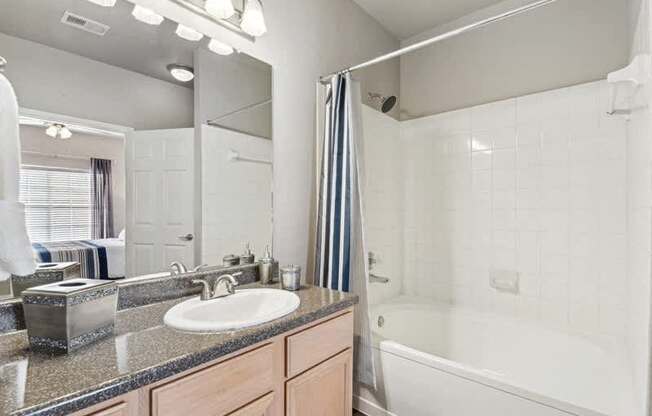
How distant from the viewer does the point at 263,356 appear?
1.10 m

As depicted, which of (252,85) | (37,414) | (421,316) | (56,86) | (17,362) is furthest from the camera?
(421,316)

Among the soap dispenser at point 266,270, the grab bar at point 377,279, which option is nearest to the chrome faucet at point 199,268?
the soap dispenser at point 266,270

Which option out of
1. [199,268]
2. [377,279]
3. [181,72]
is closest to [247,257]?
[199,268]

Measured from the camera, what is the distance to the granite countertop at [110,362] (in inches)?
26.9

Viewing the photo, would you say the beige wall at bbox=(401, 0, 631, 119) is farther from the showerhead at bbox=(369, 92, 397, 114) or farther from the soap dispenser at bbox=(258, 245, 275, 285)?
the soap dispenser at bbox=(258, 245, 275, 285)

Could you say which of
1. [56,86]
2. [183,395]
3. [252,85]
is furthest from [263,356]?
[252,85]

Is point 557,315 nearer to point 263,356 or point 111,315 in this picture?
point 263,356

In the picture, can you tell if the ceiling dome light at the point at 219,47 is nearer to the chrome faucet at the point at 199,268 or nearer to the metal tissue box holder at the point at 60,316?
the chrome faucet at the point at 199,268

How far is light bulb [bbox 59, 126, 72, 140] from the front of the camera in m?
1.16

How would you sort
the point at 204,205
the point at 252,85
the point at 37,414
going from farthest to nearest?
the point at 252,85, the point at 204,205, the point at 37,414

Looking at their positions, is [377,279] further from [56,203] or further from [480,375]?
[56,203]

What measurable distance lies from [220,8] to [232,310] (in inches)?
52.8

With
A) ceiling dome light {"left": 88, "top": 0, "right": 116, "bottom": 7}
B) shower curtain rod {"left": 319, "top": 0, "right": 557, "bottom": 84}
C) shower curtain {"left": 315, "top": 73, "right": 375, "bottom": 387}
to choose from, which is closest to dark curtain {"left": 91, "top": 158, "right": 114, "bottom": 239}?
ceiling dome light {"left": 88, "top": 0, "right": 116, "bottom": 7}

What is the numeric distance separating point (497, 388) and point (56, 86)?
80.9 inches
